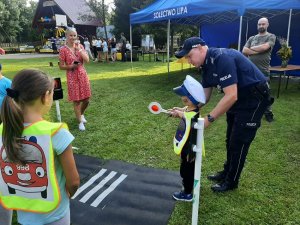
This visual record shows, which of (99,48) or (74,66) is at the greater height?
(99,48)

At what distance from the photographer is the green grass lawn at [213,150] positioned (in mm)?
2844

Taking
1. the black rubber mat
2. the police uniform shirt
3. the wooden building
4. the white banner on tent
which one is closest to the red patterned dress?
the black rubber mat

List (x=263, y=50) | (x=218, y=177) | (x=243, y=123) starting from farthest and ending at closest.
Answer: (x=263, y=50), (x=218, y=177), (x=243, y=123)

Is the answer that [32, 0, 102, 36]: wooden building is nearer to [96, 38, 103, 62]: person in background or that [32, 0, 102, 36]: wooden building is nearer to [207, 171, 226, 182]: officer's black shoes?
[96, 38, 103, 62]: person in background

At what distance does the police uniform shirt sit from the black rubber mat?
1.38m

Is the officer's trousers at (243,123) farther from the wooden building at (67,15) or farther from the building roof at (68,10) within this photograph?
the wooden building at (67,15)

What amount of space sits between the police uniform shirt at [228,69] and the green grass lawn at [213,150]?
1.29 m

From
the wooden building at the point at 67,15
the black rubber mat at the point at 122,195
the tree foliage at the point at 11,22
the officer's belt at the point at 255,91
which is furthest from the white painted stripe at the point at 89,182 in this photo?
the tree foliage at the point at 11,22

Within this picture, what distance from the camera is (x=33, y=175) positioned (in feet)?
4.85

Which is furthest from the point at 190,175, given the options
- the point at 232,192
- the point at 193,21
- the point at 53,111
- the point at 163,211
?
the point at 193,21

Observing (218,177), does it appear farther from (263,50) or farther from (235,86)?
(263,50)

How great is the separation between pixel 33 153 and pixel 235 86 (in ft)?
5.58

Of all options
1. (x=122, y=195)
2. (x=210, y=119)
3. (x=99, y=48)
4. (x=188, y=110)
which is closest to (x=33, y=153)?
(x=188, y=110)

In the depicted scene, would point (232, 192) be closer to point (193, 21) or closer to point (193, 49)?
point (193, 49)
